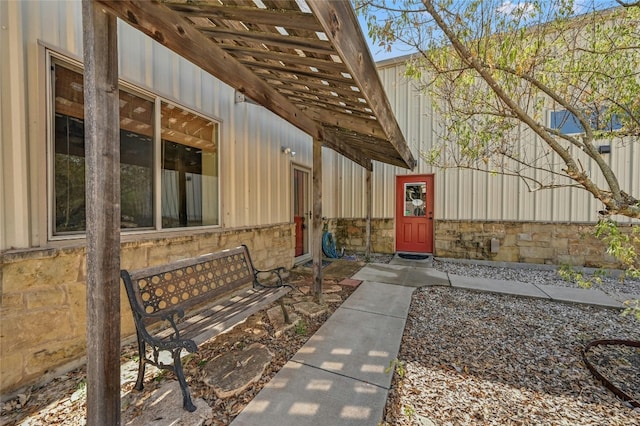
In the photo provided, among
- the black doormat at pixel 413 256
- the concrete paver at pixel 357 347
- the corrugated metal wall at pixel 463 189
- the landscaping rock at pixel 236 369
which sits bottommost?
the concrete paver at pixel 357 347

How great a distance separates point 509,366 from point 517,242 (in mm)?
4704

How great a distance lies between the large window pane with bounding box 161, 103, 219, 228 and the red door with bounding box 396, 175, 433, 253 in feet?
16.7

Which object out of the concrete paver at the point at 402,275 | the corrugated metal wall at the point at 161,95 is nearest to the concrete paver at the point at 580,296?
the concrete paver at the point at 402,275

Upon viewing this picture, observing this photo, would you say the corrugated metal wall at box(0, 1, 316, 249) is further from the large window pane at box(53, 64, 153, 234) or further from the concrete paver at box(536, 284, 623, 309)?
the concrete paver at box(536, 284, 623, 309)

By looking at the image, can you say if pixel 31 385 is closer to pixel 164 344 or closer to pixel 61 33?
pixel 164 344

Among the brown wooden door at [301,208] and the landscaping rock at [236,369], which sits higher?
the brown wooden door at [301,208]

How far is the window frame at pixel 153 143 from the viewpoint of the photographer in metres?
1.95

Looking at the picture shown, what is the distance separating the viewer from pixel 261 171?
4.45 m

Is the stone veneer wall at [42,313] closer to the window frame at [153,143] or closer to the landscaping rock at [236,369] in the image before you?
the window frame at [153,143]

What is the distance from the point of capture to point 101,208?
1.27 m

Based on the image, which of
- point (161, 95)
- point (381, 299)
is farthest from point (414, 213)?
point (161, 95)

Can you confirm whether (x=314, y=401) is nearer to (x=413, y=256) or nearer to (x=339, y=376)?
(x=339, y=376)

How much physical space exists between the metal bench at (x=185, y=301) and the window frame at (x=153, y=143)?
27.8 inches

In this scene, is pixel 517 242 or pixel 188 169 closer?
pixel 188 169
